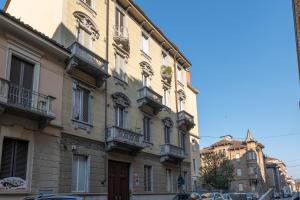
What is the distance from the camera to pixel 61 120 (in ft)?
58.7

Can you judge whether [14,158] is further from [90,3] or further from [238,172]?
[238,172]

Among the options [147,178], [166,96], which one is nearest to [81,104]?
[147,178]

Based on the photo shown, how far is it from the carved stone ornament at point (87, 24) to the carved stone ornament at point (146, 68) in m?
6.22

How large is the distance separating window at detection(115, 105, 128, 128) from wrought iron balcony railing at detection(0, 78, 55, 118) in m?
6.77

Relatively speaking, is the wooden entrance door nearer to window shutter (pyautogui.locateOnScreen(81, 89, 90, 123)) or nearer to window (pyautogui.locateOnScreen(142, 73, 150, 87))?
window shutter (pyautogui.locateOnScreen(81, 89, 90, 123))

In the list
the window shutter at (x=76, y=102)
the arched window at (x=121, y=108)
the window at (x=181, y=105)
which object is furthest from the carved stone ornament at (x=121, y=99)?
the window at (x=181, y=105)

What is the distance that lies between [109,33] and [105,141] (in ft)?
25.0

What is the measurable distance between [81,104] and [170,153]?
9.97 metres

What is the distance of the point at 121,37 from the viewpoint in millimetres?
24516

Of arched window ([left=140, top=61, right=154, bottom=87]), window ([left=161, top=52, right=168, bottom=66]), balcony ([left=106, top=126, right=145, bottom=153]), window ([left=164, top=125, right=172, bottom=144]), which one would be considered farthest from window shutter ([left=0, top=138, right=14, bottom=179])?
window ([left=161, top=52, right=168, bottom=66])

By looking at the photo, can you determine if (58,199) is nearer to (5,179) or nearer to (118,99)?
(5,179)

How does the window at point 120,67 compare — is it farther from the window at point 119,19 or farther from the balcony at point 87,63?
the balcony at point 87,63

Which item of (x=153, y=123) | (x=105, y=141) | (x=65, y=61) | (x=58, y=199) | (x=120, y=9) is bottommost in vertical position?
(x=58, y=199)

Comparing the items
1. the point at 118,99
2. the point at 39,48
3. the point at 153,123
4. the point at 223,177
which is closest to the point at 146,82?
the point at 153,123
